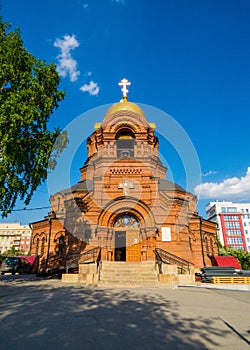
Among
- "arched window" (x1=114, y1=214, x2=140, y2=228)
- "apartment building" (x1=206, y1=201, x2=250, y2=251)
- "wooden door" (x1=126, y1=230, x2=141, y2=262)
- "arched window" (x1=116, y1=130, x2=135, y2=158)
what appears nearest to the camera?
"wooden door" (x1=126, y1=230, x2=141, y2=262)

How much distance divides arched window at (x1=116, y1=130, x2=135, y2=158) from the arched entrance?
578 centimetres

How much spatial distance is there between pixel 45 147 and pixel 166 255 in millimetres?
10137

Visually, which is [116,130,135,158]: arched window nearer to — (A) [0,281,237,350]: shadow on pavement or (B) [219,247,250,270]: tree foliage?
(A) [0,281,237,350]: shadow on pavement

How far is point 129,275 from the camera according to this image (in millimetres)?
12664

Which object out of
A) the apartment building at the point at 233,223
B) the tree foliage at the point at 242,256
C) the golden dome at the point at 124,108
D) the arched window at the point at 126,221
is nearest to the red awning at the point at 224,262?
the tree foliage at the point at 242,256

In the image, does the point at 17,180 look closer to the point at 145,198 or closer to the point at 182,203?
the point at 145,198

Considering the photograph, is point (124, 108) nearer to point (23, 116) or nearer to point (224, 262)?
point (23, 116)

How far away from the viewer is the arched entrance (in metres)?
16.0

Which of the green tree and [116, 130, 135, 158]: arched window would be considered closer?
the green tree

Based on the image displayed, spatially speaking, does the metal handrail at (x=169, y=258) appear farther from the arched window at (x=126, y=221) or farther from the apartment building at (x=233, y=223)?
the apartment building at (x=233, y=223)

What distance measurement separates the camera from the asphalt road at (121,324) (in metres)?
3.96

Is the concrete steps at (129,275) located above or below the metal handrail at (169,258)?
below

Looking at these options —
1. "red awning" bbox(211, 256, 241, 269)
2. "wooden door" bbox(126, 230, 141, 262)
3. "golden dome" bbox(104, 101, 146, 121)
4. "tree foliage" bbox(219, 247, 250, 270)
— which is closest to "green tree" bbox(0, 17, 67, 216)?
"wooden door" bbox(126, 230, 141, 262)

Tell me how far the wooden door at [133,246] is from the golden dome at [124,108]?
11531mm
